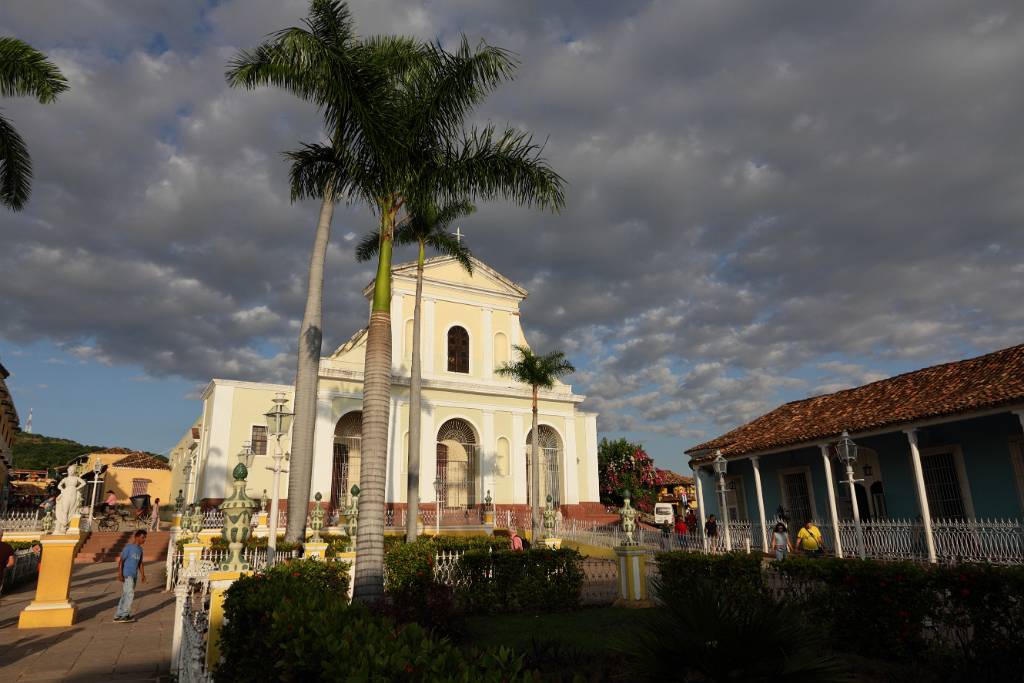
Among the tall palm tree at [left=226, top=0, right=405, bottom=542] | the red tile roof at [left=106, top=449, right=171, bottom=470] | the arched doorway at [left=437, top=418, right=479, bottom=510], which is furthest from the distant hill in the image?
the tall palm tree at [left=226, top=0, right=405, bottom=542]

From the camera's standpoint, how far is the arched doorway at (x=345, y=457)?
27.2 metres

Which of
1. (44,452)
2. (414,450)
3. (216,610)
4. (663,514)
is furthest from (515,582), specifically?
(44,452)

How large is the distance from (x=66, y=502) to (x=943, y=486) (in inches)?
746

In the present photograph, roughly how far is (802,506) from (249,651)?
1768cm

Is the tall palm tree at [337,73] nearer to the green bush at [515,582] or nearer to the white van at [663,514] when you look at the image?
the green bush at [515,582]

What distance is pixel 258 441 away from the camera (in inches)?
1024

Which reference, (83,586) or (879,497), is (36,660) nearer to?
(83,586)

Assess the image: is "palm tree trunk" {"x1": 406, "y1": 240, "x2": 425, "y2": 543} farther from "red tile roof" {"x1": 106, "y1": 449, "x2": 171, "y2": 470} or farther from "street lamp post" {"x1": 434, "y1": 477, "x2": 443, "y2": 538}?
"red tile roof" {"x1": 106, "y1": 449, "x2": 171, "y2": 470}

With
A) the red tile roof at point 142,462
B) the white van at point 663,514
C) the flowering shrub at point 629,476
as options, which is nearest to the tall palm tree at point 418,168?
the white van at point 663,514

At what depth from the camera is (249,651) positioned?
195 inches

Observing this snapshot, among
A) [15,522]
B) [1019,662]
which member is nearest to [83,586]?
[15,522]

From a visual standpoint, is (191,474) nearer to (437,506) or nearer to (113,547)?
(113,547)

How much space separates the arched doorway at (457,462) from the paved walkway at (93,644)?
51.8 ft

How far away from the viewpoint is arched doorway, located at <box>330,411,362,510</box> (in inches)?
1070
